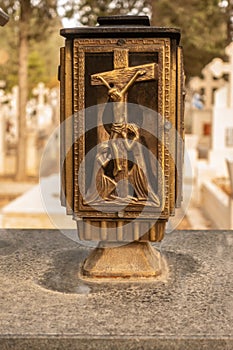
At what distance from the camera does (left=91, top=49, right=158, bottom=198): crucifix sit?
2.54 m

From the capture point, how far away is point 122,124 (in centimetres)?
257

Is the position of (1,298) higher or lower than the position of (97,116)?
lower

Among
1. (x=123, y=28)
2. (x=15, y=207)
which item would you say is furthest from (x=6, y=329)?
(x=15, y=207)

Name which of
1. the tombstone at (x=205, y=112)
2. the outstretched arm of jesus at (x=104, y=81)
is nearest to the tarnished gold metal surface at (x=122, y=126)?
the outstretched arm of jesus at (x=104, y=81)

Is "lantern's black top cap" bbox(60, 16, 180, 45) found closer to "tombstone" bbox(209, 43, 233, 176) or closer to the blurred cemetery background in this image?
→ the blurred cemetery background

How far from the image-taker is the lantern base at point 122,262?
2695 mm

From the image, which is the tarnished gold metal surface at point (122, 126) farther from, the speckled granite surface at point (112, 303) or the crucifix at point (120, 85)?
the speckled granite surface at point (112, 303)

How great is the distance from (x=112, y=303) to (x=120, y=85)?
972mm

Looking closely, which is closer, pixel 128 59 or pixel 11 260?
pixel 128 59

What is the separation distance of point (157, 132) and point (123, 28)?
0.49 meters

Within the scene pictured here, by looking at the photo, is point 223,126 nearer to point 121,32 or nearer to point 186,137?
point 186,137

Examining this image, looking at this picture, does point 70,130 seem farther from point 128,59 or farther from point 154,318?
point 154,318

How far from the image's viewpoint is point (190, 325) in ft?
7.01

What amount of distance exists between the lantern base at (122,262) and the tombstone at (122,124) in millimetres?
10
